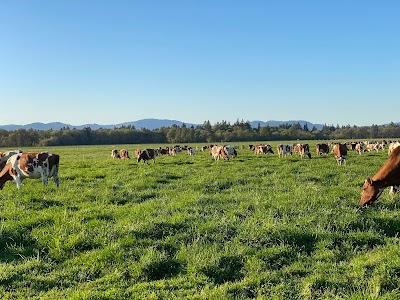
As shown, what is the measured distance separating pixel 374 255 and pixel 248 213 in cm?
351

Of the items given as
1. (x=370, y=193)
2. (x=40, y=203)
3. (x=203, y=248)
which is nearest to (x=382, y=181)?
(x=370, y=193)

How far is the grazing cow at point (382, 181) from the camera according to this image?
11031 millimetres

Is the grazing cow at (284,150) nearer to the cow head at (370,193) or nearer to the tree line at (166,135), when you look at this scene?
the cow head at (370,193)

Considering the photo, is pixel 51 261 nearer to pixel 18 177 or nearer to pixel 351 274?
pixel 351 274

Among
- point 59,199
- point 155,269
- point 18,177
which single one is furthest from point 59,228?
point 18,177

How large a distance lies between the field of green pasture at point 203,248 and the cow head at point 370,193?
0.29 meters

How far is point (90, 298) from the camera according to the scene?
5.54 meters

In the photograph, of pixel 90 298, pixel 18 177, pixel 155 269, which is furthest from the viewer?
pixel 18 177

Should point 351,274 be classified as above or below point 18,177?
below

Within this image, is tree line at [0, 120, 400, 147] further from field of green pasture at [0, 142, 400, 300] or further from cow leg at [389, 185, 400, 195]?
cow leg at [389, 185, 400, 195]

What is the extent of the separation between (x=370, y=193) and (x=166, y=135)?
135 meters

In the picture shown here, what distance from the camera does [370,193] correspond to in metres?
11.1

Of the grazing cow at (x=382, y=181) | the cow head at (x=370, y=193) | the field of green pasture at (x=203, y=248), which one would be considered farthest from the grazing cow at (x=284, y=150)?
the cow head at (x=370, y=193)

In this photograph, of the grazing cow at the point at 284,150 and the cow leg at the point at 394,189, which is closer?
the cow leg at the point at 394,189
